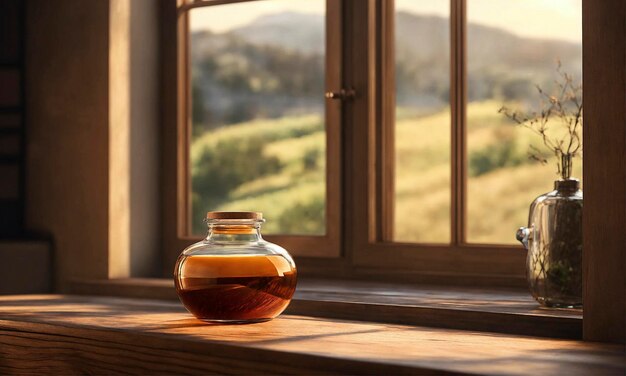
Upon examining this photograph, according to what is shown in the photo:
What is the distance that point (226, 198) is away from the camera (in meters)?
2.79

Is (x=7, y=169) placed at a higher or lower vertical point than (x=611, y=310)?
higher

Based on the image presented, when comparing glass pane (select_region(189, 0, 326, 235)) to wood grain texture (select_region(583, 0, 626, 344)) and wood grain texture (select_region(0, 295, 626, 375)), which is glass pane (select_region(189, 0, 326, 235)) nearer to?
wood grain texture (select_region(0, 295, 626, 375))

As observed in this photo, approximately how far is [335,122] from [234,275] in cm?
85

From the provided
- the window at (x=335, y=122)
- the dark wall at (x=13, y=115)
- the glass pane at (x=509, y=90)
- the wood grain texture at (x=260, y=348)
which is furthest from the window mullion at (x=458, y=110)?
the dark wall at (x=13, y=115)

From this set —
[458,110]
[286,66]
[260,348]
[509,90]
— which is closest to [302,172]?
[286,66]

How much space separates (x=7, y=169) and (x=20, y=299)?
0.56 m

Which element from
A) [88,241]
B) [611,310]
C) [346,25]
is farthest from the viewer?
[88,241]

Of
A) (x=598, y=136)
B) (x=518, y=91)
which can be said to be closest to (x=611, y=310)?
(x=598, y=136)

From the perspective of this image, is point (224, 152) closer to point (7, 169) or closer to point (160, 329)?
point (7, 169)

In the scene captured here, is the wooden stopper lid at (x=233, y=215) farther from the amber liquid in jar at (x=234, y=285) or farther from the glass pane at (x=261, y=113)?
the glass pane at (x=261, y=113)

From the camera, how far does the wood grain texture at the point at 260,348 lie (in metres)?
1.45

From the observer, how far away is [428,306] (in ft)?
6.30

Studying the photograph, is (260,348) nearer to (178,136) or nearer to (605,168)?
(605,168)

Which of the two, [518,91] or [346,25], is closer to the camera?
[346,25]
